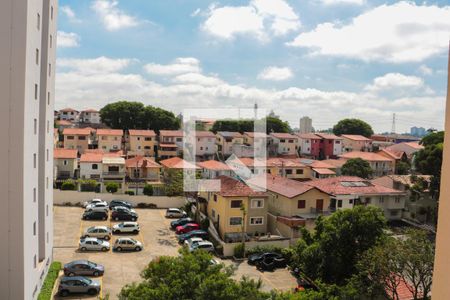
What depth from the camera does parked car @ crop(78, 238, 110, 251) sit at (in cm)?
2136

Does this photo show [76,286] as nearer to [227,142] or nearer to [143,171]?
[143,171]

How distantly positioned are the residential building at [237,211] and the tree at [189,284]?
37.5 feet

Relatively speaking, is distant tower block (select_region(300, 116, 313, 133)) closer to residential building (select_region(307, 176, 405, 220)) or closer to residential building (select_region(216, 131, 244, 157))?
residential building (select_region(216, 131, 244, 157))

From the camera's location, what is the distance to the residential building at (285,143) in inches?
2198

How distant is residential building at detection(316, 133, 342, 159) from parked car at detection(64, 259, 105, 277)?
151ft

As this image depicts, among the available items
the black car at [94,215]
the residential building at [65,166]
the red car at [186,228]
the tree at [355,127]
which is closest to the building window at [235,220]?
the red car at [186,228]

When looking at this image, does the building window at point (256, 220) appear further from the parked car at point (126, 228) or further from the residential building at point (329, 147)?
the residential building at point (329, 147)

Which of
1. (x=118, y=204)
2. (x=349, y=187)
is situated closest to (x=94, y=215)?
(x=118, y=204)

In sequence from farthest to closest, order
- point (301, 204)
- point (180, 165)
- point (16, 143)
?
point (180, 165) < point (301, 204) < point (16, 143)

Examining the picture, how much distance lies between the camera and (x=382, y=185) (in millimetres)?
32625

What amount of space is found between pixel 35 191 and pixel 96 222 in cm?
1294

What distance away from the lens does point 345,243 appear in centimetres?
1694

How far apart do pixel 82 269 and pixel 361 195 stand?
1963cm

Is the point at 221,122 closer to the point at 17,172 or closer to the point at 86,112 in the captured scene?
the point at 86,112
